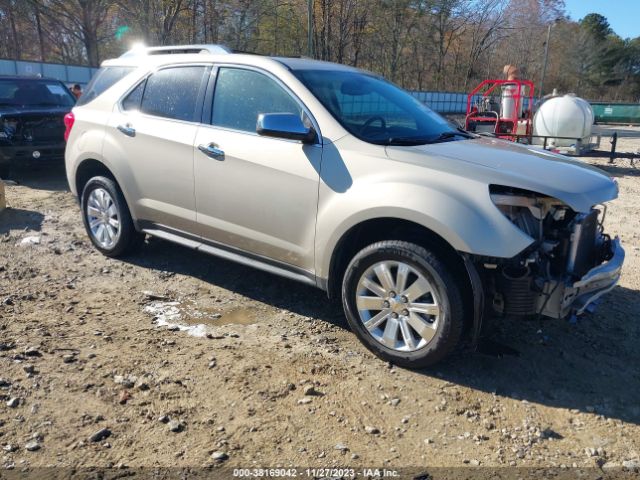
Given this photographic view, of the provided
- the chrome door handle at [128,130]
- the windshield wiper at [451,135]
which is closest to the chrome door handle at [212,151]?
the chrome door handle at [128,130]

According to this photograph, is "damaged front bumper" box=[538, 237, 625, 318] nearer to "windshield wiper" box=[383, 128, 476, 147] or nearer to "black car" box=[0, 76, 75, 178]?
"windshield wiper" box=[383, 128, 476, 147]

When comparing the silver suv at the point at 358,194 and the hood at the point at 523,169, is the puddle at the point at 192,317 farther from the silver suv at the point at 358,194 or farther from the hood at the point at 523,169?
the hood at the point at 523,169

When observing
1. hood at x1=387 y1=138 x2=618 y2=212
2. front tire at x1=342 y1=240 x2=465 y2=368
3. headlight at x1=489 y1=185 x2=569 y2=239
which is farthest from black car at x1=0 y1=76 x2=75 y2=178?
headlight at x1=489 y1=185 x2=569 y2=239

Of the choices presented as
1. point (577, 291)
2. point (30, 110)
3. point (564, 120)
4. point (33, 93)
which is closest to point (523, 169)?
point (577, 291)

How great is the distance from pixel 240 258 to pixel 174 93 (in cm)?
154

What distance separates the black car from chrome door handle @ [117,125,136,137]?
4888 mm

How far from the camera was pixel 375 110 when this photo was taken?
4117 millimetres

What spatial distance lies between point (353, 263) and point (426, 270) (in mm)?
510

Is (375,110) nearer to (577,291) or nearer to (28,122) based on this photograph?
(577,291)

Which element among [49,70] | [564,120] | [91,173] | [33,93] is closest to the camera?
[91,173]

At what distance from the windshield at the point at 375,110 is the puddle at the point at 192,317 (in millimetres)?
1660

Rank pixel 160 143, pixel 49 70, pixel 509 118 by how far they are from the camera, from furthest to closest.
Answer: pixel 49 70
pixel 509 118
pixel 160 143

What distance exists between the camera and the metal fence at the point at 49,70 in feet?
66.6

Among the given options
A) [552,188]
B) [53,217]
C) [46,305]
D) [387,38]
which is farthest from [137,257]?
[387,38]
